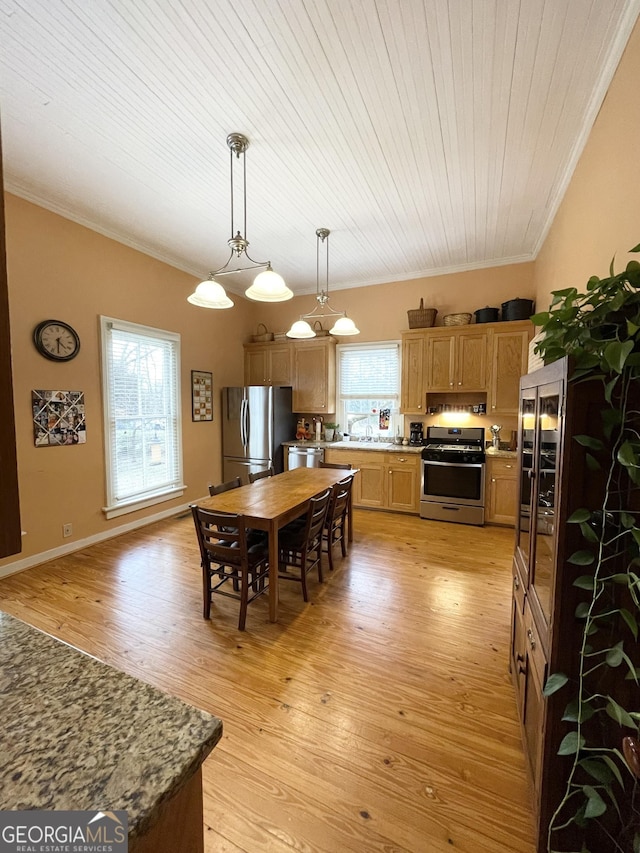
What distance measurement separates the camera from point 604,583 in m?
1.02

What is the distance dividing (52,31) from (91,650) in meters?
3.33

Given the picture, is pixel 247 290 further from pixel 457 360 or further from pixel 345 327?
pixel 457 360

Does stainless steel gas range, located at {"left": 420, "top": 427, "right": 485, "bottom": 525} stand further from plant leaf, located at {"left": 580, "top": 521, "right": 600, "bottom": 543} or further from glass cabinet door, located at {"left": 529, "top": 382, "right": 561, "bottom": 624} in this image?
plant leaf, located at {"left": 580, "top": 521, "right": 600, "bottom": 543}

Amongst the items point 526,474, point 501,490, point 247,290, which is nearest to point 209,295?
point 247,290

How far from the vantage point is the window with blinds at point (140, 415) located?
12.9ft

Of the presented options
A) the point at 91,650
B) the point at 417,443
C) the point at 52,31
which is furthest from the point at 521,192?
the point at 91,650

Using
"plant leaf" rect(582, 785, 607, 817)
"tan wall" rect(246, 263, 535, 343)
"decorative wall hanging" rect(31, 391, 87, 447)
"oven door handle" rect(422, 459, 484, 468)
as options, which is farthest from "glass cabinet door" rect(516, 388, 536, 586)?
"decorative wall hanging" rect(31, 391, 87, 447)

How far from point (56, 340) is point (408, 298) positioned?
4250 mm

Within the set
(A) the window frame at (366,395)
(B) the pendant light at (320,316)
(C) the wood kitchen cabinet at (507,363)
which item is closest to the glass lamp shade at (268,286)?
(B) the pendant light at (320,316)

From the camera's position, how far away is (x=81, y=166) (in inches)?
109

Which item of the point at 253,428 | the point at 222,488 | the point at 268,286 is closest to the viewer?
the point at 268,286

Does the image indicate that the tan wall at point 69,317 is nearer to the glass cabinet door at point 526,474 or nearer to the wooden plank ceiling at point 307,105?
the wooden plank ceiling at point 307,105

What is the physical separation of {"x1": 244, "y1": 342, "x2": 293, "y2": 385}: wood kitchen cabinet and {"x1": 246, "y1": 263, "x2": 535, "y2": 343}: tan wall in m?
0.49

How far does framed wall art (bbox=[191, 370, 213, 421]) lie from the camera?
16.4ft
